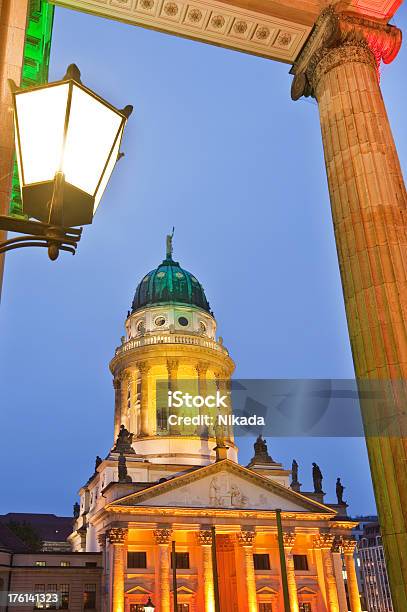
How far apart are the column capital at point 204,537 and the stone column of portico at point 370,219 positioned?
45913 millimetres

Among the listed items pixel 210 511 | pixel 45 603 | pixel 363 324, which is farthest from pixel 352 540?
pixel 363 324

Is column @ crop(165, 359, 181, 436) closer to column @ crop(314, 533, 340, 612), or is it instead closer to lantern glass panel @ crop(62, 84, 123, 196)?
column @ crop(314, 533, 340, 612)

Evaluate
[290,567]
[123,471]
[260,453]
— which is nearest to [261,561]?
[290,567]

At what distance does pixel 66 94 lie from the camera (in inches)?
143

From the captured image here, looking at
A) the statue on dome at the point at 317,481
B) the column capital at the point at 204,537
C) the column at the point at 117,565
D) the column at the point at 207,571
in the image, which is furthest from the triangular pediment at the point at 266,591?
the column at the point at 117,565

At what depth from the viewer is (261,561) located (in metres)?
53.2

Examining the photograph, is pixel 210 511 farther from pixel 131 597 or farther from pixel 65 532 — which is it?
pixel 65 532

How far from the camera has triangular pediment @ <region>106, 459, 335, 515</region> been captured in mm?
51219

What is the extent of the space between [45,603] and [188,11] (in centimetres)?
5107

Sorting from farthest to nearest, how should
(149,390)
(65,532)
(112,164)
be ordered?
(65,532) → (149,390) → (112,164)

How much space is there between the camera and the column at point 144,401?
60906mm

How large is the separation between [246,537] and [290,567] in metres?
4.83

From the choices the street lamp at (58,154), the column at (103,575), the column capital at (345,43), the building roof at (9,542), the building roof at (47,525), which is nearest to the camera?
the street lamp at (58,154)

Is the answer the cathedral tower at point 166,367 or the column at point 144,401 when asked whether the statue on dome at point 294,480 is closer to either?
the cathedral tower at point 166,367
